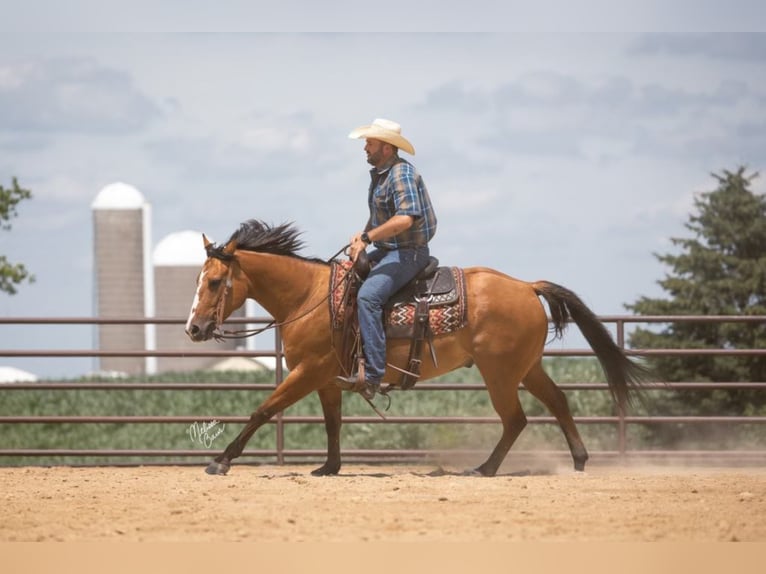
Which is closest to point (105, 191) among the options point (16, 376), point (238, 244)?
point (16, 376)

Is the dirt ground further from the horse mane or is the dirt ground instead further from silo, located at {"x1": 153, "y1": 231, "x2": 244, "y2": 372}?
silo, located at {"x1": 153, "y1": 231, "x2": 244, "y2": 372}

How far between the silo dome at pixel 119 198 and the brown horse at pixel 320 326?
89.5 feet

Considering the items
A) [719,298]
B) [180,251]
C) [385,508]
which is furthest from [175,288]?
[385,508]

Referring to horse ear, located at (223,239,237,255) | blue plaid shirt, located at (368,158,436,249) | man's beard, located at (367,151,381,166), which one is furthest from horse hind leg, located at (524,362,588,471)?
horse ear, located at (223,239,237,255)

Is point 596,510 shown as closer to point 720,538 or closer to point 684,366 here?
point 720,538

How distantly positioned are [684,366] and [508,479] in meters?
13.8

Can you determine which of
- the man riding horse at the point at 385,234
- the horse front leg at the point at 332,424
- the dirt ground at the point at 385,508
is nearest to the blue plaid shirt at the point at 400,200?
the man riding horse at the point at 385,234

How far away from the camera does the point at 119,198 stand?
3469 cm

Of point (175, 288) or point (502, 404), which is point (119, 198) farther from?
point (502, 404)

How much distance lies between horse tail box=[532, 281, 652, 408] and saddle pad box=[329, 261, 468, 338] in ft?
2.67

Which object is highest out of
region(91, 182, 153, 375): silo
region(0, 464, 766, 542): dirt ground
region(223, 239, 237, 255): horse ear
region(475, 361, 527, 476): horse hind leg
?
region(91, 182, 153, 375): silo

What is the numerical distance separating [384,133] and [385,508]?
8.73 ft

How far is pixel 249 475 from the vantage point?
804cm

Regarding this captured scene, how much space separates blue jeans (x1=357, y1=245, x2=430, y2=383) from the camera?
764cm
